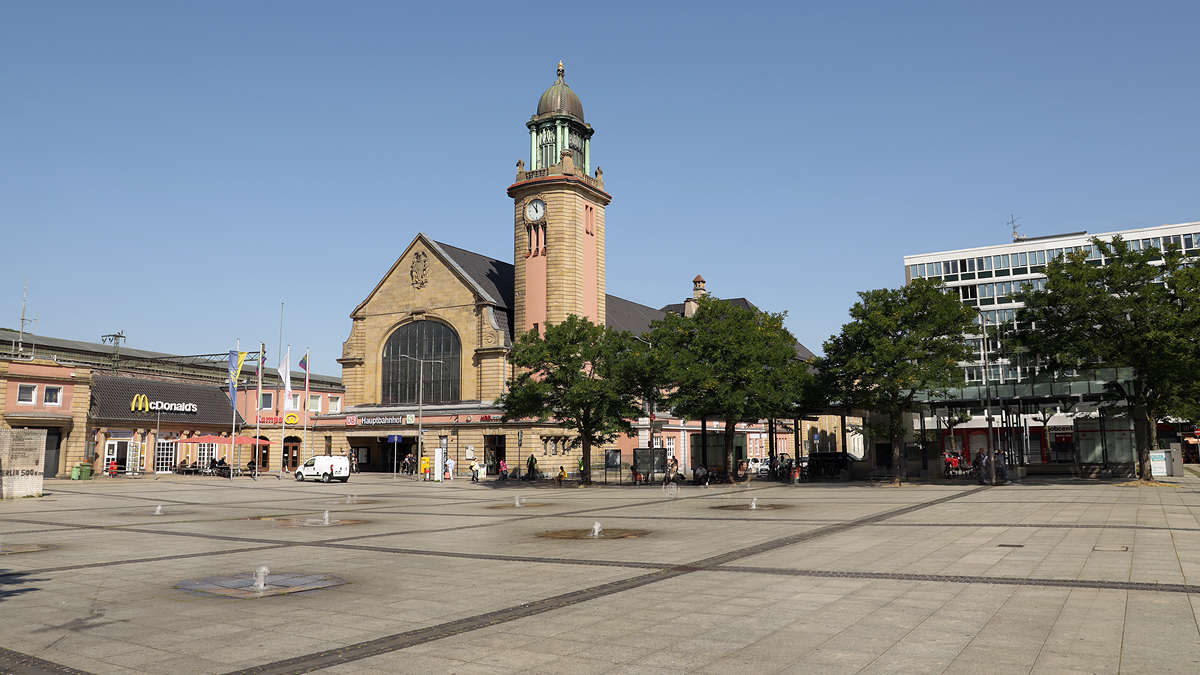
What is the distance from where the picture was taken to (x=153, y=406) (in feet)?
229

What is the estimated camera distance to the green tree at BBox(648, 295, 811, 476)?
152ft

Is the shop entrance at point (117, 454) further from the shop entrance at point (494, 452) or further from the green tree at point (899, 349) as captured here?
the green tree at point (899, 349)

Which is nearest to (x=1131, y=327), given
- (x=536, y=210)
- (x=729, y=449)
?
(x=729, y=449)

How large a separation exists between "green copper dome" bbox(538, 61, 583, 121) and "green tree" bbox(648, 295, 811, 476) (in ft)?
92.8

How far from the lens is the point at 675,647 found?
9195mm

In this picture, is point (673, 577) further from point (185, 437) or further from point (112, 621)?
point (185, 437)

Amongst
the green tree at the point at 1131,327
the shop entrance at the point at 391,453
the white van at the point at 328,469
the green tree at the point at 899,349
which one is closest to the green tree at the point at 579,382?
the green tree at the point at 899,349

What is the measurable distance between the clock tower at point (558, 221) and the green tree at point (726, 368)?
18.5 metres

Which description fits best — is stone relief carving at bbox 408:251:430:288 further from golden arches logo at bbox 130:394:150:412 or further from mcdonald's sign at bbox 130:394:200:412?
golden arches logo at bbox 130:394:150:412

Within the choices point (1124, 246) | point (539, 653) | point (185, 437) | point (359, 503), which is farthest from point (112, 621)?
point (185, 437)

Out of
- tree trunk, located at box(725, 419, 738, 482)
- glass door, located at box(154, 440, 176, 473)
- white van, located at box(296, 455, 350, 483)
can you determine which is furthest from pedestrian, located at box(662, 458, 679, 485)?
glass door, located at box(154, 440, 176, 473)

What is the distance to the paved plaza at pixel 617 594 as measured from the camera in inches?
346

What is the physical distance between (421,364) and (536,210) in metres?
16.8

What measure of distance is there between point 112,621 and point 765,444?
91640 mm
